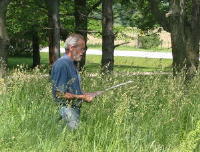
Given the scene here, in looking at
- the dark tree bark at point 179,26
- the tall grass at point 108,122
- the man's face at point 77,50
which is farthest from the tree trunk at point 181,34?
the man's face at point 77,50

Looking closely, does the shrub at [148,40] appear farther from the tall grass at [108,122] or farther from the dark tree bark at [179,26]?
the tall grass at [108,122]

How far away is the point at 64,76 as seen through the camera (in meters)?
6.11

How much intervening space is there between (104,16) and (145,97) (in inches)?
294

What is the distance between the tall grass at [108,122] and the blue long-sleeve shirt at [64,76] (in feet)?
1.18

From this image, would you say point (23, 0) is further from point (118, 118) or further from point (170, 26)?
point (118, 118)

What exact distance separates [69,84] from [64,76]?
A: 111mm

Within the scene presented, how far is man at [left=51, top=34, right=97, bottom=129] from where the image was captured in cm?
609

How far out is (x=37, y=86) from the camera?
804cm

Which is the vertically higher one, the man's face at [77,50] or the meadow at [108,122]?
the man's face at [77,50]

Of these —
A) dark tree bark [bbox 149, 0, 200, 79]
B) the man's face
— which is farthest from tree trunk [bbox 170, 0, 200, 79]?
the man's face

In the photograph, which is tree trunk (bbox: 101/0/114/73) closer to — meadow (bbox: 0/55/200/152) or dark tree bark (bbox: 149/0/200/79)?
dark tree bark (bbox: 149/0/200/79)

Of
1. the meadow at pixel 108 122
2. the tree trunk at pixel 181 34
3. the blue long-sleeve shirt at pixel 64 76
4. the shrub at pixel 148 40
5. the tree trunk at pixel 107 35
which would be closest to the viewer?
the meadow at pixel 108 122

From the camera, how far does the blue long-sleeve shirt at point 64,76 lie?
609 cm

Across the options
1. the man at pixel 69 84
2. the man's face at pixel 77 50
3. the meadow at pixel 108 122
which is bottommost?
the meadow at pixel 108 122
